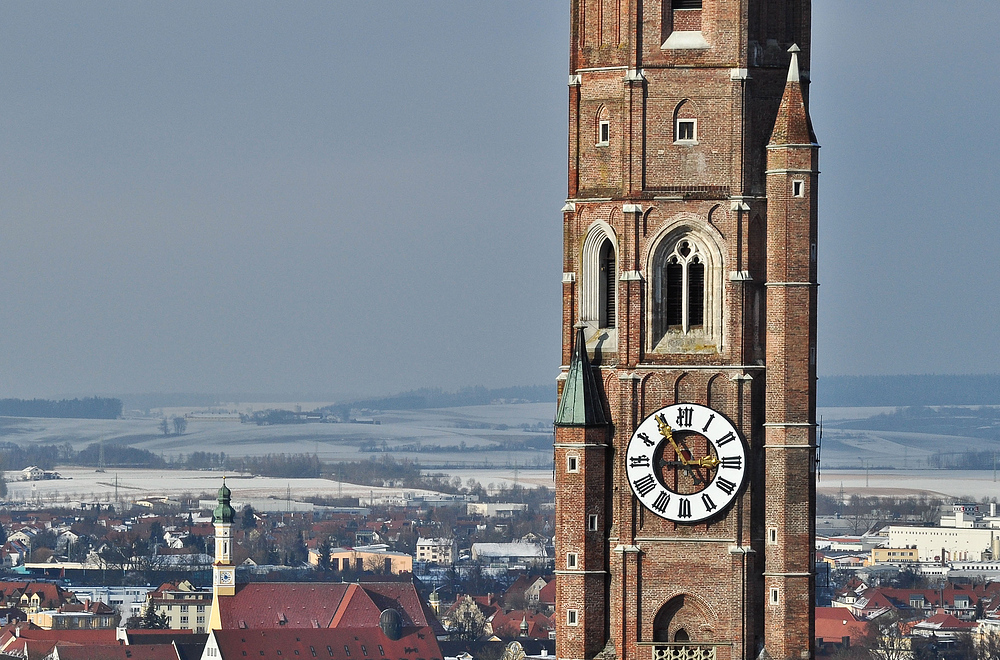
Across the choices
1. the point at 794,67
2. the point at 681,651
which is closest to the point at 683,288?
the point at 794,67

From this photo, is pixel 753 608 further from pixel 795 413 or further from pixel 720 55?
pixel 720 55

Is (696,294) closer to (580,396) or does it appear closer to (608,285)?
(608,285)

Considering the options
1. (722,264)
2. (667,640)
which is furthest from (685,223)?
(667,640)

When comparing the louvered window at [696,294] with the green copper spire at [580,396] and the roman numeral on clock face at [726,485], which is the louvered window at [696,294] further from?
the roman numeral on clock face at [726,485]

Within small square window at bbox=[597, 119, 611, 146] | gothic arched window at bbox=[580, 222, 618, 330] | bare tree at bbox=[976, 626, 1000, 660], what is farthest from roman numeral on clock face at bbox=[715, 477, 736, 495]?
bare tree at bbox=[976, 626, 1000, 660]

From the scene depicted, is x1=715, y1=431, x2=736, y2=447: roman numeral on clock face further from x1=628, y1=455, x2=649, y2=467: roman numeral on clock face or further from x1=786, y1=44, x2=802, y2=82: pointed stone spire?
x1=786, y1=44, x2=802, y2=82: pointed stone spire
